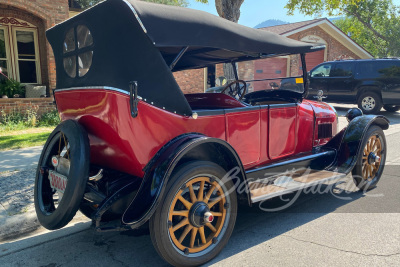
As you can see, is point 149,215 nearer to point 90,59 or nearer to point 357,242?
point 90,59

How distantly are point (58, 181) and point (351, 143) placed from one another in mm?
3398

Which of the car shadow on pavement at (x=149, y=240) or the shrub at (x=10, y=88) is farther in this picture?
the shrub at (x=10, y=88)

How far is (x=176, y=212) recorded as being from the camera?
8.66 feet

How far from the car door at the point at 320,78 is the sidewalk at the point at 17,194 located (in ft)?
35.0

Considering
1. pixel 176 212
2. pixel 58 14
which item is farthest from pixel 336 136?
pixel 58 14

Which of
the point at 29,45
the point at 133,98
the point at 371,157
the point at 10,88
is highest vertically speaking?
the point at 29,45

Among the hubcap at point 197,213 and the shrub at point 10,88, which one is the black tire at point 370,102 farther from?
the shrub at point 10,88

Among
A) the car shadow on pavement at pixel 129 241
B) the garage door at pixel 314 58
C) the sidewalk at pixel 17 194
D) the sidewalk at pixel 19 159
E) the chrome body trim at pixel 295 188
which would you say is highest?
the garage door at pixel 314 58

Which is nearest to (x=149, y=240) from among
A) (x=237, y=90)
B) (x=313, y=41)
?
(x=237, y=90)

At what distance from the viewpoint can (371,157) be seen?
439cm

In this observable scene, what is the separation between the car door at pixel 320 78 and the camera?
1311 cm

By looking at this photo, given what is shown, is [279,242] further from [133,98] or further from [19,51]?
[19,51]

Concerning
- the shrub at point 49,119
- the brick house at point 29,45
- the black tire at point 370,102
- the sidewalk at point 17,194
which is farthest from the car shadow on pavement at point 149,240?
the black tire at point 370,102

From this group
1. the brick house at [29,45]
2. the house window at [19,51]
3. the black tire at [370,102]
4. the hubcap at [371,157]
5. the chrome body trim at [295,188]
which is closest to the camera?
the chrome body trim at [295,188]
